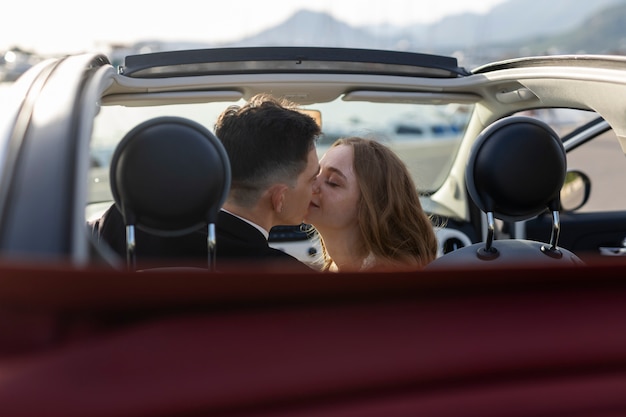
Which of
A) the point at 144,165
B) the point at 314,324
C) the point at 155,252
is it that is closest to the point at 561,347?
the point at 314,324

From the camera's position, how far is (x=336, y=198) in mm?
3055

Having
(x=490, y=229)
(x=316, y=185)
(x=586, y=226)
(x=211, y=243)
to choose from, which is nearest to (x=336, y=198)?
(x=316, y=185)

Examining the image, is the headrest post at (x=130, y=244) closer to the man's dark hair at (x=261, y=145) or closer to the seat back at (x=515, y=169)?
the man's dark hair at (x=261, y=145)

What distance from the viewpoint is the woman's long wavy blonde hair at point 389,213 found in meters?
3.02

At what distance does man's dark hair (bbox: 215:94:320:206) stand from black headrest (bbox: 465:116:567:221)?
0.64m

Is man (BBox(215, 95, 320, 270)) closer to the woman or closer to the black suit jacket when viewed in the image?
the black suit jacket

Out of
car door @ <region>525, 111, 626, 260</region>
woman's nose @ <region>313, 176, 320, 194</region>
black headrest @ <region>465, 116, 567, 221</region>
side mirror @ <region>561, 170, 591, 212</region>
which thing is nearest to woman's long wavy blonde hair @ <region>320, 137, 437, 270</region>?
woman's nose @ <region>313, 176, 320, 194</region>

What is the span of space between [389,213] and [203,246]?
0.89m

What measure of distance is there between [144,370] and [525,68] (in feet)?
8.46

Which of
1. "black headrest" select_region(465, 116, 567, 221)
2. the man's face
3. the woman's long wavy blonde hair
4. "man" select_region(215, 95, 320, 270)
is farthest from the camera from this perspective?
the woman's long wavy blonde hair

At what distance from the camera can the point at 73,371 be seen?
1069 millimetres

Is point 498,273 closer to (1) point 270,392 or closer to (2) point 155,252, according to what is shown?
(1) point 270,392

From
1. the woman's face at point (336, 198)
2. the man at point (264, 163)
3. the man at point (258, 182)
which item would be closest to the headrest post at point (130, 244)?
the man at point (258, 182)

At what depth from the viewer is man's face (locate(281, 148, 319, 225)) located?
275 cm
